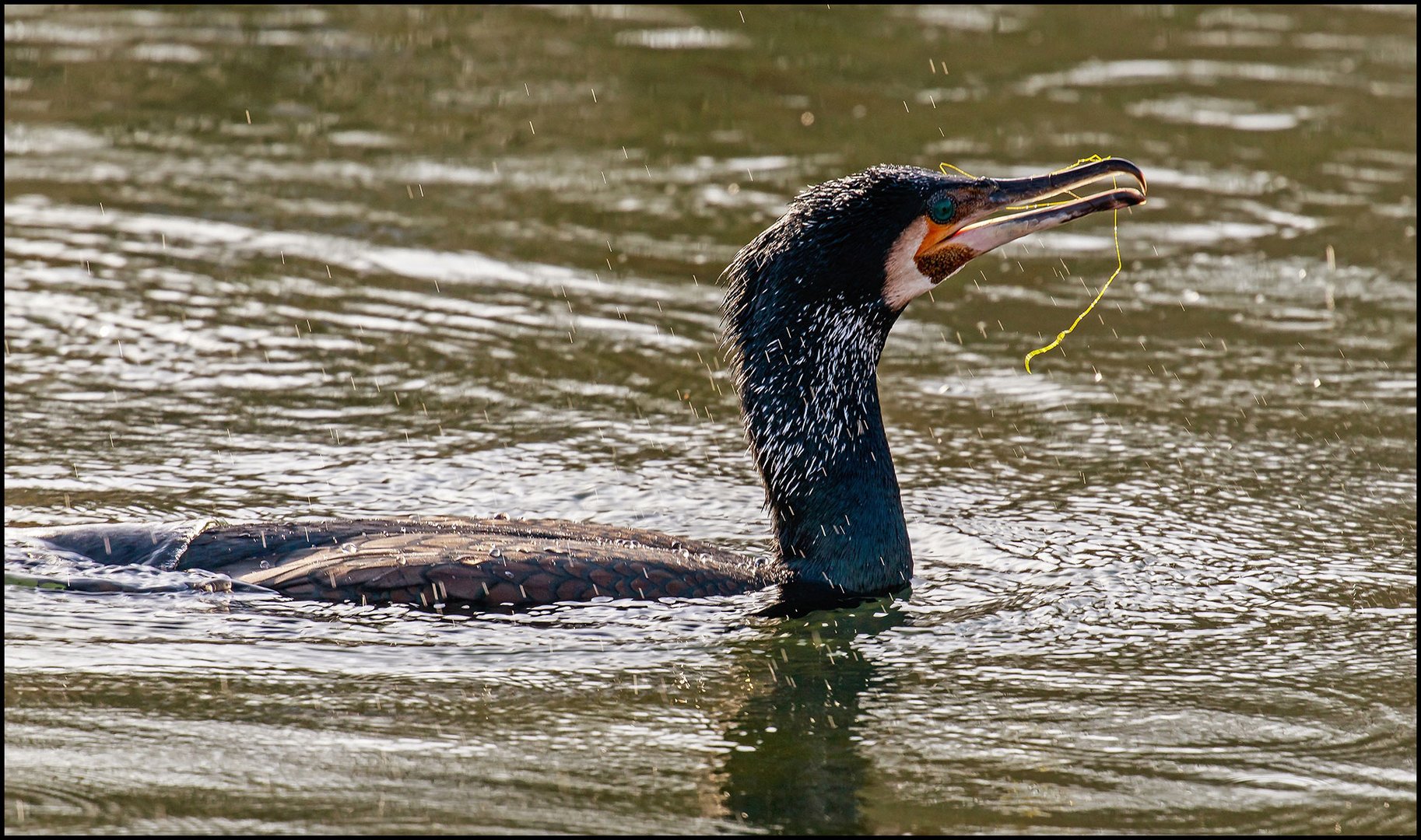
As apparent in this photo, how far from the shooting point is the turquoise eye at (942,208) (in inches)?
251

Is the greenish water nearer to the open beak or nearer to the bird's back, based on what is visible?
the bird's back

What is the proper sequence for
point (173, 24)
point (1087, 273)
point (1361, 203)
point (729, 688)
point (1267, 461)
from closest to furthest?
point (729, 688) → point (1267, 461) → point (1087, 273) → point (1361, 203) → point (173, 24)

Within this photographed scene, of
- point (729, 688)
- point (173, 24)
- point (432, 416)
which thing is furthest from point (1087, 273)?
point (173, 24)

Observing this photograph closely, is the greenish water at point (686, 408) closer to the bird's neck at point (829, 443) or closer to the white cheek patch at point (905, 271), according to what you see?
the bird's neck at point (829, 443)

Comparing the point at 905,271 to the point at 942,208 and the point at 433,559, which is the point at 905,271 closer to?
the point at 942,208

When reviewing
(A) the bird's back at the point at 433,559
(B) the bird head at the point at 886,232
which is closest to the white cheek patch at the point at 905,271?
(B) the bird head at the point at 886,232

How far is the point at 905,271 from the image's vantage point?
6469mm

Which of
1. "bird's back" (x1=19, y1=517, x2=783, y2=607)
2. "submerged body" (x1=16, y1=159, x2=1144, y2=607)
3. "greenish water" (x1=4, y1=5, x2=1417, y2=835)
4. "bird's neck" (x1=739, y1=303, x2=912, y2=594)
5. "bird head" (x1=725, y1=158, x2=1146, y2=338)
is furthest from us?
"bird's neck" (x1=739, y1=303, x2=912, y2=594)

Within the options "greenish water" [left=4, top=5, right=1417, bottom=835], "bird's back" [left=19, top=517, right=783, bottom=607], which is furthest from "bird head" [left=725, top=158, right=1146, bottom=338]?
"greenish water" [left=4, top=5, right=1417, bottom=835]

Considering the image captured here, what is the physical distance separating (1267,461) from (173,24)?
10.4 m

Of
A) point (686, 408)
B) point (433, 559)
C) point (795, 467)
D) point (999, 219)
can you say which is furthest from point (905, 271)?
point (686, 408)

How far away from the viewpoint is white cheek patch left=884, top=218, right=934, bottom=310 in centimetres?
640

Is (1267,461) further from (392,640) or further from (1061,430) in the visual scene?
(392,640)

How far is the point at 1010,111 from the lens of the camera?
13.6 metres
